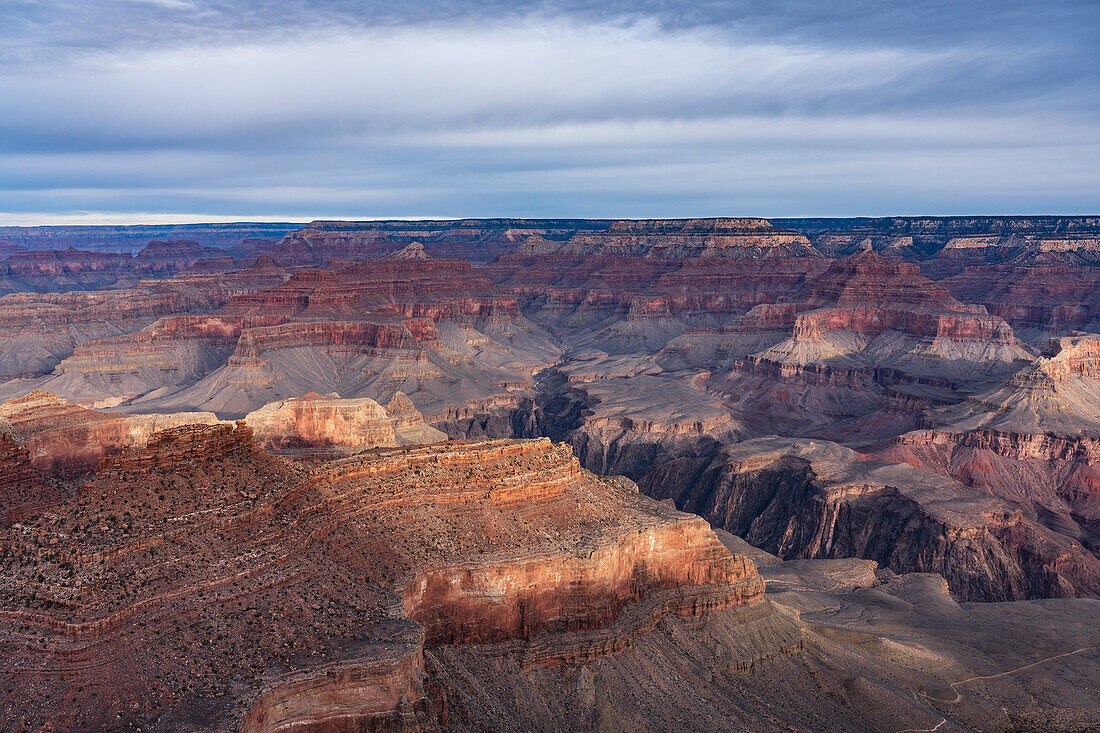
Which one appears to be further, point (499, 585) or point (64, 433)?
point (64, 433)

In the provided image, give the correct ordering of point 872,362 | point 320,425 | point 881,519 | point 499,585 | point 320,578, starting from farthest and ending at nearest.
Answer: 1. point 872,362
2. point 881,519
3. point 320,425
4. point 499,585
5. point 320,578

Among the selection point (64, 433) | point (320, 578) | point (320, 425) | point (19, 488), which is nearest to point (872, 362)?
point (320, 425)

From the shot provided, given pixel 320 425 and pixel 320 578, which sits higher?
pixel 320 578

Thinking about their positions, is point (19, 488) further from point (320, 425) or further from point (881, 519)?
point (881, 519)

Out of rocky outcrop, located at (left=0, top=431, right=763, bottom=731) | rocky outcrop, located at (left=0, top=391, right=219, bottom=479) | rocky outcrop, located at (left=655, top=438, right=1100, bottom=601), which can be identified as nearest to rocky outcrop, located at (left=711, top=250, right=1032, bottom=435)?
rocky outcrop, located at (left=655, top=438, right=1100, bottom=601)

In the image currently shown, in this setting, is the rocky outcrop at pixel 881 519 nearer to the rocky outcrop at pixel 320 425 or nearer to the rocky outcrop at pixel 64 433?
the rocky outcrop at pixel 320 425

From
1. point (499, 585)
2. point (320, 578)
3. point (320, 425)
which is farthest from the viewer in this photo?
point (320, 425)

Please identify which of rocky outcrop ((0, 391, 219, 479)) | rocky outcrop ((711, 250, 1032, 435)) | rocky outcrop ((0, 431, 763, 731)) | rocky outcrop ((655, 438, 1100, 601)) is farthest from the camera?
rocky outcrop ((711, 250, 1032, 435))

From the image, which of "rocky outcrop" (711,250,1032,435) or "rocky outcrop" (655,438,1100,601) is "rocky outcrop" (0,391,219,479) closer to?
"rocky outcrop" (655,438,1100,601)

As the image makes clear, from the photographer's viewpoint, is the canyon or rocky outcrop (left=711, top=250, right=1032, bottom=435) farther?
rocky outcrop (left=711, top=250, right=1032, bottom=435)

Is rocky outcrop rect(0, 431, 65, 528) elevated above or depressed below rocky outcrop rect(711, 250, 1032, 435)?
above

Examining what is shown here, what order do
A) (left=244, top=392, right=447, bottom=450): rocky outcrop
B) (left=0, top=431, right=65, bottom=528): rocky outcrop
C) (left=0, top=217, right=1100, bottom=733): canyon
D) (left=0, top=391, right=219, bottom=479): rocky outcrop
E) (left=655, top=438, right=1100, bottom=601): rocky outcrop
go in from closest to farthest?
(left=0, top=217, right=1100, bottom=733): canyon, (left=0, top=431, right=65, bottom=528): rocky outcrop, (left=0, top=391, right=219, bottom=479): rocky outcrop, (left=244, top=392, right=447, bottom=450): rocky outcrop, (left=655, top=438, right=1100, bottom=601): rocky outcrop

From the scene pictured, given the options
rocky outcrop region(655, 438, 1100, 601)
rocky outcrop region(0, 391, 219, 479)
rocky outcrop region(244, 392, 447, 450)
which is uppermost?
rocky outcrop region(0, 391, 219, 479)
